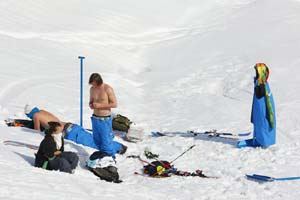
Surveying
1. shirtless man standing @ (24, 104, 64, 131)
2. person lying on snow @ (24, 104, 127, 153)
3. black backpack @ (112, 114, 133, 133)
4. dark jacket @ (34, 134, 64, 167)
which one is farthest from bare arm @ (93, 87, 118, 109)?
black backpack @ (112, 114, 133, 133)

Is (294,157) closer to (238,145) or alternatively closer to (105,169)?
(238,145)

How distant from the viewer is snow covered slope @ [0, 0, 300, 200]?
8461 millimetres

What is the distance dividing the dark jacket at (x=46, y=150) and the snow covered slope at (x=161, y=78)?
1.37 feet

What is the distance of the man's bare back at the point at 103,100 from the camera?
966 centimetres

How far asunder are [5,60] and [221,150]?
895 cm

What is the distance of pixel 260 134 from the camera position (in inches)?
405

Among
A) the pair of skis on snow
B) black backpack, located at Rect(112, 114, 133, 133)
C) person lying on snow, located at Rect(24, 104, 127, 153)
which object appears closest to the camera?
person lying on snow, located at Rect(24, 104, 127, 153)

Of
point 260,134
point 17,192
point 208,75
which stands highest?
point 208,75

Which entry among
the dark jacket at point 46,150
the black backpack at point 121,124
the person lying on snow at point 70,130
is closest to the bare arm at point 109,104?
the person lying on snow at point 70,130

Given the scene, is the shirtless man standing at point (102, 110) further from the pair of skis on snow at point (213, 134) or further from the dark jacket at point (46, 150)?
the pair of skis on snow at point (213, 134)

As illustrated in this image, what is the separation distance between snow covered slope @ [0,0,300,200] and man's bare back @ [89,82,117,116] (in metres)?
0.95

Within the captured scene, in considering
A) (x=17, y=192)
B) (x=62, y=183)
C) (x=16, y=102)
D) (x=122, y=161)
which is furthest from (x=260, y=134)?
(x=16, y=102)

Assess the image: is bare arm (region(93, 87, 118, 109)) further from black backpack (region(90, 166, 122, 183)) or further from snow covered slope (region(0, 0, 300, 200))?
black backpack (region(90, 166, 122, 183))

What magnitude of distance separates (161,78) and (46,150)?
29.6ft
